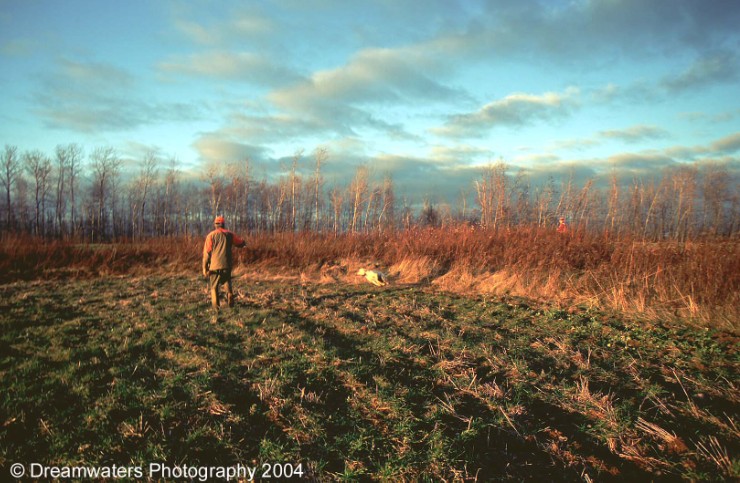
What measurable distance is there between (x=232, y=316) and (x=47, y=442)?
4059mm

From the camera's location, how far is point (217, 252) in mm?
8102

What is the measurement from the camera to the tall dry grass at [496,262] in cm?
714

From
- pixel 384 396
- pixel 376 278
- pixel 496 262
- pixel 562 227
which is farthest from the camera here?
pixel 562 227

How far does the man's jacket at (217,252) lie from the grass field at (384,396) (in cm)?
162

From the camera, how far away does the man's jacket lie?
8023 mm

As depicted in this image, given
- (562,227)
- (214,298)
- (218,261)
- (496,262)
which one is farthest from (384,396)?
(562,227)

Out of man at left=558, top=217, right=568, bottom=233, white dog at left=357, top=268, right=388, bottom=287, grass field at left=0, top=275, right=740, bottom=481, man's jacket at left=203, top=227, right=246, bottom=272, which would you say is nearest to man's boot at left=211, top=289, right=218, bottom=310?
man's jacket at left=203, top=227, right=246, bottom=272

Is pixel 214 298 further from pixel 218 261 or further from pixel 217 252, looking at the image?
pixel 217 252

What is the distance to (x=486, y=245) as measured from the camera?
1232cm

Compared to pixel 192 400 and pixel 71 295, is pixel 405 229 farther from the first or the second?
pixel 192 400

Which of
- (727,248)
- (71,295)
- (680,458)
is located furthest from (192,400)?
(727,248)

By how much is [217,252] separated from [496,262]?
8.37 meters

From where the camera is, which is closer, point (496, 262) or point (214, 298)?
point (214, 298)

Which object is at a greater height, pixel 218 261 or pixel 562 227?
pixel 562 227
